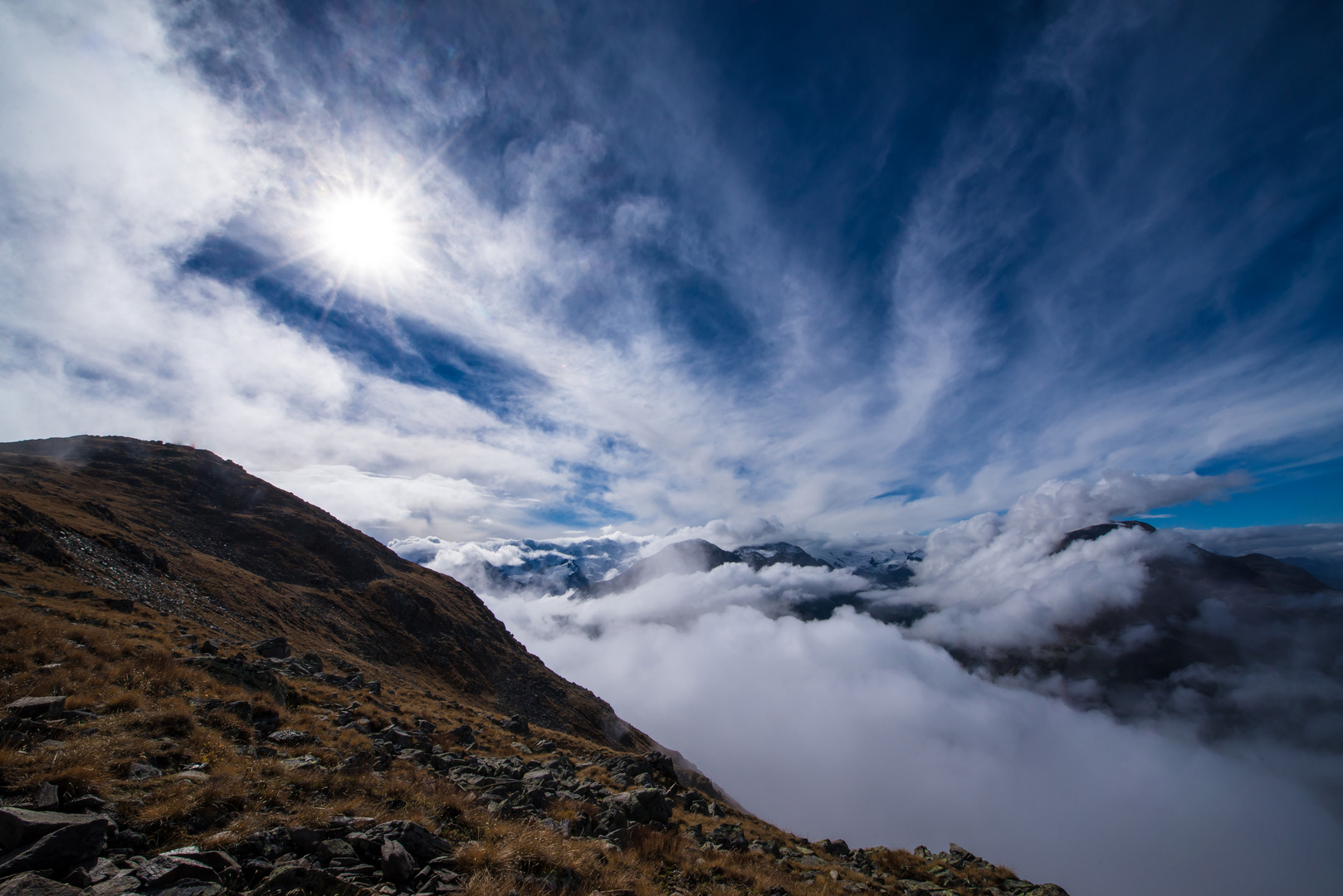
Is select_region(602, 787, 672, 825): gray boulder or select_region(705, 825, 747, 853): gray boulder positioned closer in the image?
select_region(602, 787, 672, 825): gray boulder

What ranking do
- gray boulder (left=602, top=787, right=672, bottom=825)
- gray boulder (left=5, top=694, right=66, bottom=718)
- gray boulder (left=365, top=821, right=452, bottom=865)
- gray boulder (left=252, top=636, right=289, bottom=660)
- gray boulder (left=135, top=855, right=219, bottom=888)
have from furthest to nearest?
gray boulder (left=252, top=636, right=289, bottom=660) < gray boulder (left=602, top=787, right=672, bottom=825) < gray boulder (left=5, top=694, right=66, bottom=718) < gray boulder (left=365, top=821, right=452, bottom=865) < gray boulder (left=135, top=855, right=219, bottom=888)

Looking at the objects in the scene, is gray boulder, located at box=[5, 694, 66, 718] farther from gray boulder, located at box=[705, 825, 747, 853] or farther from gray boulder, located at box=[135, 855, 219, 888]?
gray boulder, located at box=[705, 825, 747, 853]

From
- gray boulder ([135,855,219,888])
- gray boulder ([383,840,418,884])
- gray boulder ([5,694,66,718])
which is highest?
gray boulder ([5,694,66,718])

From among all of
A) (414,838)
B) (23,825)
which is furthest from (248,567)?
(414,838)

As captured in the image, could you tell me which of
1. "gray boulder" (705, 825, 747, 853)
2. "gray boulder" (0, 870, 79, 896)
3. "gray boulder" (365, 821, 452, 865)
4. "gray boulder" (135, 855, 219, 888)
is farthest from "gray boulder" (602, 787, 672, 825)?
"gray boulder" (0, 870, 79, 896)

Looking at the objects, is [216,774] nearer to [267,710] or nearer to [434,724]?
[267,710]

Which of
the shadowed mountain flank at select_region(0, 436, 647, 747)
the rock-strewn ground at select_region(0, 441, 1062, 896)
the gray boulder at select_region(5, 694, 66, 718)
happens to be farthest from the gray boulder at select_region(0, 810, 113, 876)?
the shadowed mountain flank at select_region(0, 436, 647, 747)

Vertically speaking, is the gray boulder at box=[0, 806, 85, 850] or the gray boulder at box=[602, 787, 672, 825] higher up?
the gray boulder at box=[0, 806, 85, 850]

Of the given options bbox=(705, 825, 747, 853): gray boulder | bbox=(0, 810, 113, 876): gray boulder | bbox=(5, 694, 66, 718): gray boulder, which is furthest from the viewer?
bbox=(705, 825, 747, 853): gray boulder

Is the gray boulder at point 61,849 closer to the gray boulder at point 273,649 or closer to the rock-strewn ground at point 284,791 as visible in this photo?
the rock-strewn ground at point 284,791

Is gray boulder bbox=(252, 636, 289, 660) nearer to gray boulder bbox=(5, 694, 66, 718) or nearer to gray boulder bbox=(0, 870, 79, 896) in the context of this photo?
gray boulder bbox=(5, 694, 66, 718)

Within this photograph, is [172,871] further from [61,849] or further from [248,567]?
[248,567]

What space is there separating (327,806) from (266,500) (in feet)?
320

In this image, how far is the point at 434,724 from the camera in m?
27.2
